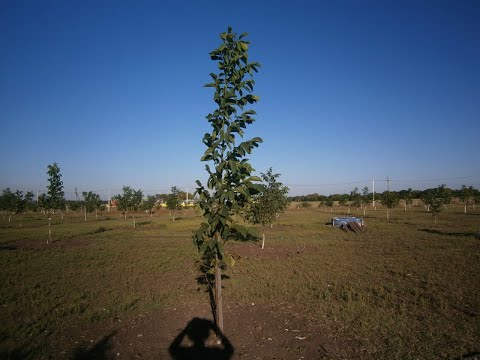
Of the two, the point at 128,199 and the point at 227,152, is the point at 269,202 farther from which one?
the point at 128,199

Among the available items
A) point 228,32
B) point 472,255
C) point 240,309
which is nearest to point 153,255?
point 240,309

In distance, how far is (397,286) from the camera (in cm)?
1014

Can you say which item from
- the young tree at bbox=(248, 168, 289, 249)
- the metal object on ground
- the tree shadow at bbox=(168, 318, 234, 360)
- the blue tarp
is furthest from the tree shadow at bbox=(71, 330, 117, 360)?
the blue tarp

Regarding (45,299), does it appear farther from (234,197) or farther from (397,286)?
(397,286)

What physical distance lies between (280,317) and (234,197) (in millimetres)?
3683

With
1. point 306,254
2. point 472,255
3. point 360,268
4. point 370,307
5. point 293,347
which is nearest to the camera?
point 293,347

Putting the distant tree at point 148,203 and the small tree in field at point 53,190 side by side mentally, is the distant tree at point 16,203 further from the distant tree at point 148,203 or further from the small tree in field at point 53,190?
the small tree in field at point 53,190

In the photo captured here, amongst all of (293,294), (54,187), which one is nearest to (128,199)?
(54,187)

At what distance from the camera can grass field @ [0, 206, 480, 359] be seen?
621 cm

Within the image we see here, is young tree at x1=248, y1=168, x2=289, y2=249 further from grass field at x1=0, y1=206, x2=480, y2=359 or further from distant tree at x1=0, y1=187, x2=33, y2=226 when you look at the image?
distant tree at x1=0, y1=187, x2=33, y2=226

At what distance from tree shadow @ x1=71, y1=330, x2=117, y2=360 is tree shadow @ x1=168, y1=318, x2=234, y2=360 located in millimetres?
1176

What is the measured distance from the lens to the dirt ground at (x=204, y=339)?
5730 mm

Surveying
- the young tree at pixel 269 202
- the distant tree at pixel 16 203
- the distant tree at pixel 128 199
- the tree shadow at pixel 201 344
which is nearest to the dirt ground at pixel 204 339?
the tree shadow at pixel 201 344

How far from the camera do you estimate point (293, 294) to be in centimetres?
929
